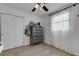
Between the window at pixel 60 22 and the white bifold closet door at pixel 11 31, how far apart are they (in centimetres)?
167

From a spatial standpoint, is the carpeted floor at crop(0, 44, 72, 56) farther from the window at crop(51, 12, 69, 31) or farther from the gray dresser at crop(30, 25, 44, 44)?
the window at crop(51, 12, 69, 31)

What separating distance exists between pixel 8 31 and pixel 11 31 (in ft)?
0.46

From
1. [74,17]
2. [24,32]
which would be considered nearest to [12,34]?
[24,32]

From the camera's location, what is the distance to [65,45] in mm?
2771

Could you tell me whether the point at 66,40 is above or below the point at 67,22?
below

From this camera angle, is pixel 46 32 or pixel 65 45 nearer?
pixel 65 45

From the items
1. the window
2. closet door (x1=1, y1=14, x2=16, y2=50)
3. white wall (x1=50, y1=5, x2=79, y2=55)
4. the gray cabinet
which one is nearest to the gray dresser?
the gray cabinet

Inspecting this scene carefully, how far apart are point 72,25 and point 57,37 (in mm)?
1026

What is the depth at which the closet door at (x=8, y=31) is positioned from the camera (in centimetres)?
273

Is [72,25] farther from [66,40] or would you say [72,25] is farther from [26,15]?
[26,15]

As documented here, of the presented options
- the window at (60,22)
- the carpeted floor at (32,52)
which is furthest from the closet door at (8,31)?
the window at (60,22)

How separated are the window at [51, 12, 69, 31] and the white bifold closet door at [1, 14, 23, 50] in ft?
5.50

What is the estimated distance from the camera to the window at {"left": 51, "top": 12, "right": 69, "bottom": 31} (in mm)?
2730

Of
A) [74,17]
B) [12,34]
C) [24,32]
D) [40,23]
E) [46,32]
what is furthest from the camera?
[46,32]
